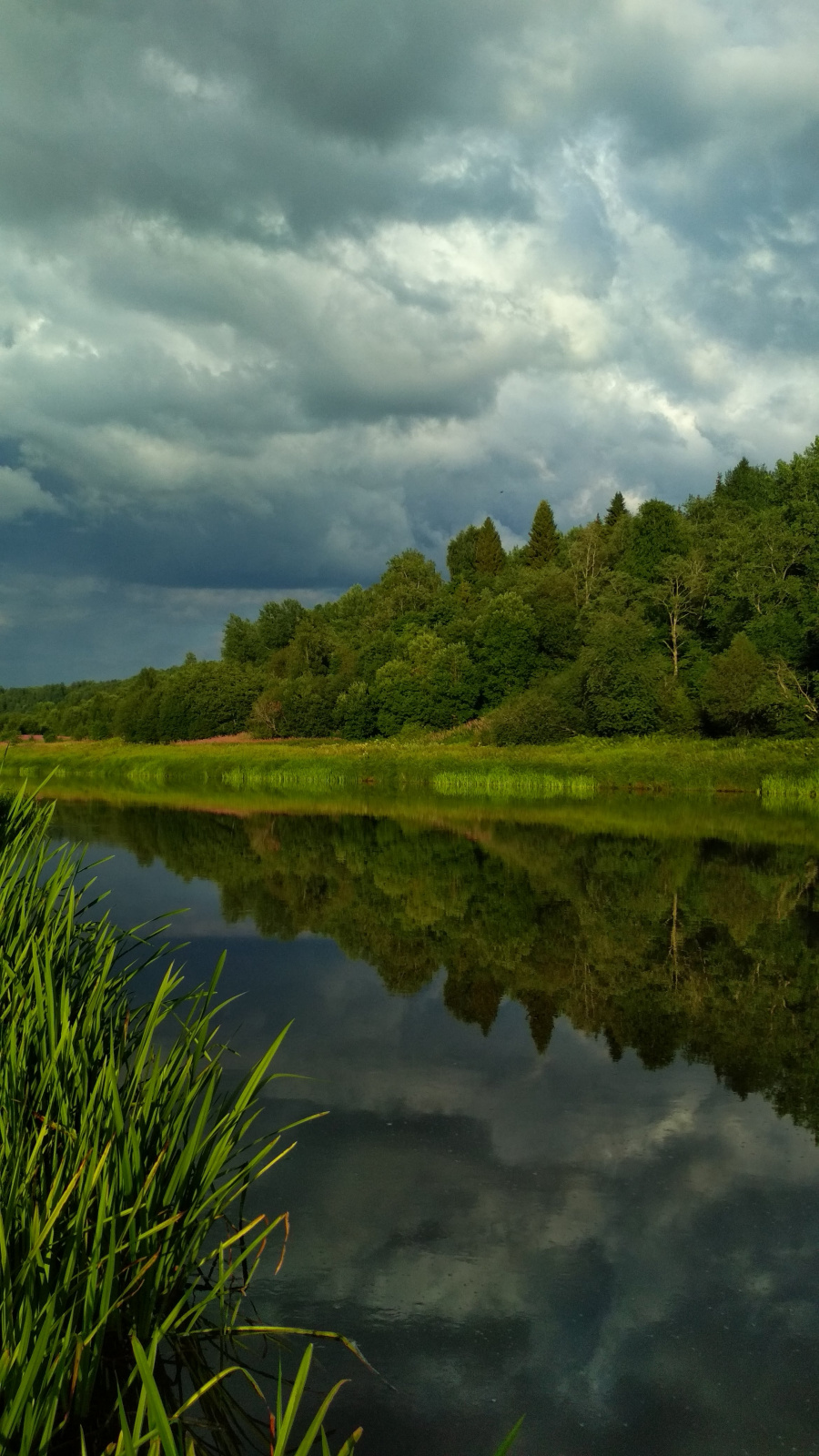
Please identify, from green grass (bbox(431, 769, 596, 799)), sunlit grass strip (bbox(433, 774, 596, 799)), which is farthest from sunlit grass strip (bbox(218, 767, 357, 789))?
sunlit grass strip (bbox(433, 774, 596, 799))

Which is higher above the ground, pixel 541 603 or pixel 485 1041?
pixel 541 603

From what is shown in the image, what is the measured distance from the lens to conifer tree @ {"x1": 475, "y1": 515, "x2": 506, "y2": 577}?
111750mm

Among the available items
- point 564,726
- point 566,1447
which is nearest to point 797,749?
point 564,726

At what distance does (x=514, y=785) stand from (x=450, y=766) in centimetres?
564

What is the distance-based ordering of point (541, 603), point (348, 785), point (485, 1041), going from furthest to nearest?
point (541, 603) → point (348, 785) → point (485, 1041)

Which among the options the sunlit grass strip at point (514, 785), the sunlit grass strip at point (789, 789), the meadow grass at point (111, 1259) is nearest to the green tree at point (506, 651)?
the sunlit grass strip at point (514, 785)

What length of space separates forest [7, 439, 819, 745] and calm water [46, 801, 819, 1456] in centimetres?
4352

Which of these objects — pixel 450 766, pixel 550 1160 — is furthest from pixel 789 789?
pixel 550 1160

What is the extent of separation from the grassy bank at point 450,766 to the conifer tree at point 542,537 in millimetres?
46630

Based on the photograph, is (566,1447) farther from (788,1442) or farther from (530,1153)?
(530,1153)

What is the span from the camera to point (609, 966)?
13.4 metres

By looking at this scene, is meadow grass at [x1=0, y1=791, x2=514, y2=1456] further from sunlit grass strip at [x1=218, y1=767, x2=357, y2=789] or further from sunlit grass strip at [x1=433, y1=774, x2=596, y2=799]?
sunlit grass strip at [x1=218, y1=767, x2=357, y2=789]

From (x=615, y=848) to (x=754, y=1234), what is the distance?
782 inches

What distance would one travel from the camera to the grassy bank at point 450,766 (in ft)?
155
